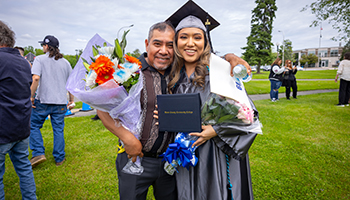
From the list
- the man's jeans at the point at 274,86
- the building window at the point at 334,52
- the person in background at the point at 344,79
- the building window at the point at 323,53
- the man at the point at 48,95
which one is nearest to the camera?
the man at the point at 48,95

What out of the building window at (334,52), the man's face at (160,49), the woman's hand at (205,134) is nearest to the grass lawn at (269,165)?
the woman's hand at (205,134)

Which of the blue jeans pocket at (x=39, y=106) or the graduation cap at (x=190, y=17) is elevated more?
the graduation cap at (x=190, y=17)

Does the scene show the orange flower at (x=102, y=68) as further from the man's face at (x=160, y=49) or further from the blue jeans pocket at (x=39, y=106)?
the blue jeans pocket at (x=39, y=106)

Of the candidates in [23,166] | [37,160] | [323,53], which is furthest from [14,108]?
[323,53]

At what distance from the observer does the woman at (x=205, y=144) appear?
1.65 meters

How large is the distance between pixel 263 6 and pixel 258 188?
131 feet

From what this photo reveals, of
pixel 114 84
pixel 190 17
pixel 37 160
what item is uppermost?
pixel 190 17

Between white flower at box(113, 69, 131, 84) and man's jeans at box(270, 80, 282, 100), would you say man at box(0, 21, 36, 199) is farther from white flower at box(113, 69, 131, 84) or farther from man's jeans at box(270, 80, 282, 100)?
man's jeans at box(270, 80, 282, 100)

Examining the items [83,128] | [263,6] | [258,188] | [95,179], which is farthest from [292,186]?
[263,6]

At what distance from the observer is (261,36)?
3412 centimetres

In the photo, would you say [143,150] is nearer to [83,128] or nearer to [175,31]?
[175,31]

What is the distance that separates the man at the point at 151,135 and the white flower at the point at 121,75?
0.88 ft

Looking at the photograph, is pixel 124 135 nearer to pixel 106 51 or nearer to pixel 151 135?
pixel 151 135

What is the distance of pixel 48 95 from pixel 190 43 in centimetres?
308
